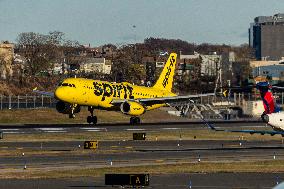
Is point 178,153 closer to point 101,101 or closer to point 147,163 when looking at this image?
point 147,163

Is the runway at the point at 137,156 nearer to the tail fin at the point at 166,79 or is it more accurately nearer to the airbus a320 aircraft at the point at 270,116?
the airbus a320 aircraft at the point at 270,116

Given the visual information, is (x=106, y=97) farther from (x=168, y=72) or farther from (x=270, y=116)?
(x=270, y=116)

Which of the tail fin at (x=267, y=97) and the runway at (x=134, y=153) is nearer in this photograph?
the runway at (x=134, y=153)

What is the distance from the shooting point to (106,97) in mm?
111312

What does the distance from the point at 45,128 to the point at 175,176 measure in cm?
5646

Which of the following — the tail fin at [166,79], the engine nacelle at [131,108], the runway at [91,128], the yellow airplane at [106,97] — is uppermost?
the tail fin at [166,79]


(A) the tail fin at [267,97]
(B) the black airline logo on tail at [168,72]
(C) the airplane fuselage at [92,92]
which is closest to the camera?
(A) the tail fin at [267,97]

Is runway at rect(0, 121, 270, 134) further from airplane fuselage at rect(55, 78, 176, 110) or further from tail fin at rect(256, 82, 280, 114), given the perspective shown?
tail fin at rect(256, 82, 280, 114)

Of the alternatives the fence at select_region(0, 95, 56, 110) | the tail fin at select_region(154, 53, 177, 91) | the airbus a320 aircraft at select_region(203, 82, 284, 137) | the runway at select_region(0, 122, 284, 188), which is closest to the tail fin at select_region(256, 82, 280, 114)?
the airbus a320 aircraft at select_region(203, 82, 284, 137)

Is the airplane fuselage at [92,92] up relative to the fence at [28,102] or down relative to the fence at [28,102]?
up

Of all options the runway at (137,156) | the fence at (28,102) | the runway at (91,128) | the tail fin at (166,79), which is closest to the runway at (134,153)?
the runway at (137,156)

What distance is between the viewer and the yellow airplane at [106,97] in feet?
354

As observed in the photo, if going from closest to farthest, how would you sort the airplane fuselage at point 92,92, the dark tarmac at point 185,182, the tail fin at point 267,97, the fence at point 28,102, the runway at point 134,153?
the dark tarmac at point 185,182 < the runway at point 134,153 < the tail fin at point 267,97 < the airplane fuselage at point 92,92 < the fence at point 28,102

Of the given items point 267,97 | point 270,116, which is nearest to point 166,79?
point 267,97
